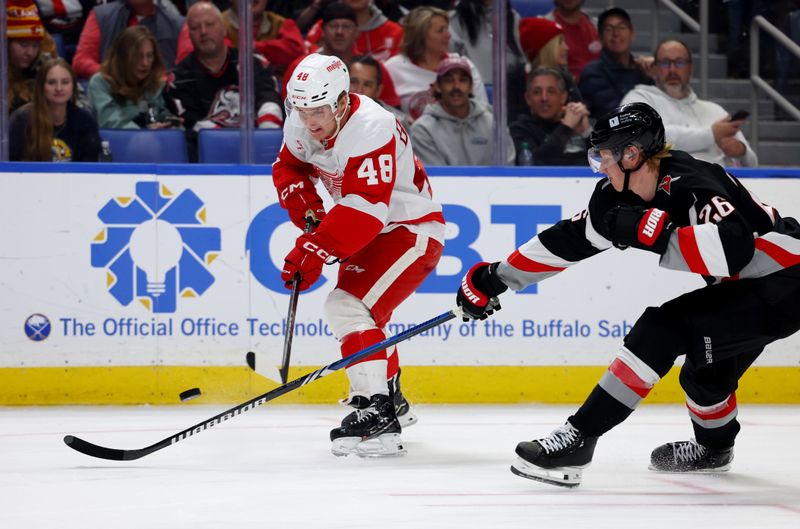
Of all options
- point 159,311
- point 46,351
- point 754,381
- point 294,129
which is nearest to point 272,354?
point 159,311

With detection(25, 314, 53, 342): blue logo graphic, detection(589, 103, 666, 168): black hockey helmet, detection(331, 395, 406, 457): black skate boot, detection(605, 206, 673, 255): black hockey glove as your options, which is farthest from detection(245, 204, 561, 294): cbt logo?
detection(605, 206, 673, 255): black hockey glove

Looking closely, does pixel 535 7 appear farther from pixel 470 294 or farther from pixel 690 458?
pixel 690 458

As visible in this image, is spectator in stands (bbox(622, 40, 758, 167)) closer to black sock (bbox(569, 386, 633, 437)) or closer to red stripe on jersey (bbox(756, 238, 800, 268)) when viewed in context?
red stripe on jersey (bbox(756, 238, 800, 268))

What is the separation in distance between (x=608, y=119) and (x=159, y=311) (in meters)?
2.65

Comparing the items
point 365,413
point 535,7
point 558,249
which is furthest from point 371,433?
point 535,7

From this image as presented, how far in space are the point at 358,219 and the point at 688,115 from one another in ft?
7.61

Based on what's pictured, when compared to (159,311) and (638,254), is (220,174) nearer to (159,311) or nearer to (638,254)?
(159,311)

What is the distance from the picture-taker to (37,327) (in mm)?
5324

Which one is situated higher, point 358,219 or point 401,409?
point 358,219

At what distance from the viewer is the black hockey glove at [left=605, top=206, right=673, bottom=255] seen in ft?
10.2

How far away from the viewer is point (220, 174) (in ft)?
17.7

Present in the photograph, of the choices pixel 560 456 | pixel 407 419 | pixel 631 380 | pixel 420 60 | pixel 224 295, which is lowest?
pixel 407 419

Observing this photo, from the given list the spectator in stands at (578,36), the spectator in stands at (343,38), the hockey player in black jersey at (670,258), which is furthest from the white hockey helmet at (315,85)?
the spectator in stands at (578,36)

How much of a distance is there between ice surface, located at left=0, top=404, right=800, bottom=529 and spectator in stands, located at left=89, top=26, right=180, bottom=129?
4.41ft
